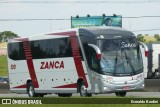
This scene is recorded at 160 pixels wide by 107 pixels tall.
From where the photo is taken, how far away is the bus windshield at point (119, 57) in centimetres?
3372

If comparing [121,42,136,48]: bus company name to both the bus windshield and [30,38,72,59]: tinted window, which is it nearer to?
the bus windshield

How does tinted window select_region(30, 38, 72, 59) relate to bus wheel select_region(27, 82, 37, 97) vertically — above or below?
above

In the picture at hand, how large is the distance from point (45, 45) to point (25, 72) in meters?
3.20

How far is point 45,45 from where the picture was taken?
38062mm

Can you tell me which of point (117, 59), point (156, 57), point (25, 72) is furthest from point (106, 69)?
point (156, 57)

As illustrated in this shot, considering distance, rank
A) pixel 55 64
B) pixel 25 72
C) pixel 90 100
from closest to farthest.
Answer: pixel 90 100 < pixel 55 64 < pixel 25 72

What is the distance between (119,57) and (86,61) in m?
1.69

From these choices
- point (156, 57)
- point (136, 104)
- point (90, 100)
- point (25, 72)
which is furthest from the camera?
point (156, 57)

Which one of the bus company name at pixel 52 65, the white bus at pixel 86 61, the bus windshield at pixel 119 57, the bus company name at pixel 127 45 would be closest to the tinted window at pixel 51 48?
the white bus at pixel 86 61

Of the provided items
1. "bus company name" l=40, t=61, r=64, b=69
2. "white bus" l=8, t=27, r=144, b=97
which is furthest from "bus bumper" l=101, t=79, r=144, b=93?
"bus company name" l=40, t=61, r=64, b=69

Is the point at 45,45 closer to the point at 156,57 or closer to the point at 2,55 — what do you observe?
the point at 156,57

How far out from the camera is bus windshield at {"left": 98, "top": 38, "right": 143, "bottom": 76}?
33719mm

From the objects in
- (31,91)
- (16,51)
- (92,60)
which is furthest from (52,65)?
(92,60)

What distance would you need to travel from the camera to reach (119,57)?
33.8 metres
